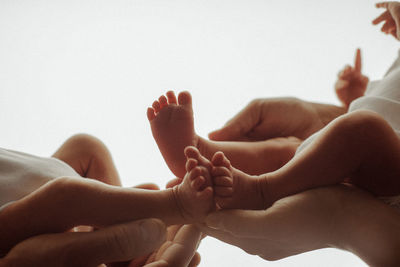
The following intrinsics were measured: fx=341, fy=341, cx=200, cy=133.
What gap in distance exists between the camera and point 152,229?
0.58 m

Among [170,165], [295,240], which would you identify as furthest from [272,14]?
[295,240]

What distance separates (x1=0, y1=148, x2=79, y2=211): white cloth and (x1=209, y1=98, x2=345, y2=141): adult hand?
45 centimetres

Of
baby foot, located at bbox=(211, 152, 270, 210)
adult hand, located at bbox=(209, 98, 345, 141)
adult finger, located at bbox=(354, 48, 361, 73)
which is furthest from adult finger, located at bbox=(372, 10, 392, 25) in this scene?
baby foot, located at bbox=(211, 152, 270, 210)

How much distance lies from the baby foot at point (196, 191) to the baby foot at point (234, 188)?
0.01 m

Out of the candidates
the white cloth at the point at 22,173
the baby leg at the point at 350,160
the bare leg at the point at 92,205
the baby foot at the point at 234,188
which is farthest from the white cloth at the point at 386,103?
the white cloth at the point at 22,173

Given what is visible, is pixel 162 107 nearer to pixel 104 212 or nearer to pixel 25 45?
pixel 104 212

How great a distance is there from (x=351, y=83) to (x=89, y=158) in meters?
0.94

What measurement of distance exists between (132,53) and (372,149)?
34.1 inches

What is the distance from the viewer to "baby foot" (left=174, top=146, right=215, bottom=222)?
1.90ft

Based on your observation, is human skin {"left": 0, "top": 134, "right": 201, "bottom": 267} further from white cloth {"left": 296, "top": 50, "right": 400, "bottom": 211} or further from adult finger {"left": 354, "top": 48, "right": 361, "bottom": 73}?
adult finger {"left": 354, "top": 48, "right": 361, "bottom": 73}

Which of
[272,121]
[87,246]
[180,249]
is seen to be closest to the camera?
[87,246]

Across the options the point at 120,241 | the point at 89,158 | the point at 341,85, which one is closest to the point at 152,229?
the point at 120,241

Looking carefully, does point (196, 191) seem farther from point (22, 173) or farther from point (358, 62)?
point (358, 62)

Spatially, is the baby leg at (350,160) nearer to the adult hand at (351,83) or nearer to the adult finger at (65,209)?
the adult finger at (65,209)
